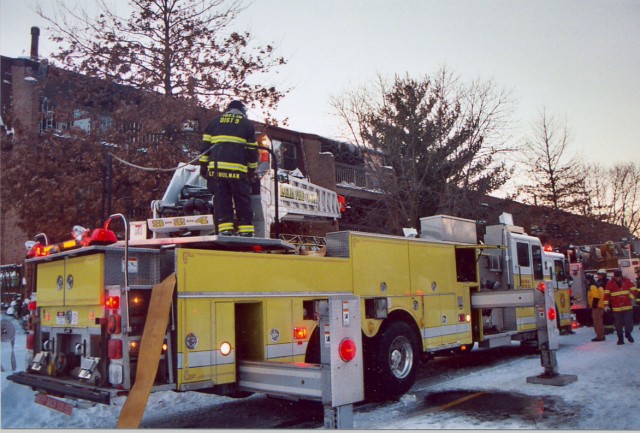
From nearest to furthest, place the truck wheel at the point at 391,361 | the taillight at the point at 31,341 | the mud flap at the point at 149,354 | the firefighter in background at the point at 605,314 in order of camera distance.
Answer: the mud flap at the point at 149,354
the taillight at the point at 31,341
the truck wheel at the point at 391,361
the firefighter in background at the point at 605,314

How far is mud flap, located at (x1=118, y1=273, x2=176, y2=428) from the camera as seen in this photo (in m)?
4.89

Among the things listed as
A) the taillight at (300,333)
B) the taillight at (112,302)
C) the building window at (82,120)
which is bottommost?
the taillight at (300,333)

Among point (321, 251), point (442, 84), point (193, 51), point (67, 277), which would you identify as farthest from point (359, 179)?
point (67, 277)

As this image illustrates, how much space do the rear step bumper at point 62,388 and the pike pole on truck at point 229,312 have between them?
13 mm

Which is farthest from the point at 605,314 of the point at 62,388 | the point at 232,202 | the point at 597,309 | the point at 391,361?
the point at 62,388

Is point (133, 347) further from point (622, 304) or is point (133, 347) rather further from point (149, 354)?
point (622, 304)

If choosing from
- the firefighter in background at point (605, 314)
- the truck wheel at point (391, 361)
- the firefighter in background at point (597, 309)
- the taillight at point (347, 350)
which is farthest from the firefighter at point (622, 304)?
the taillight at point (347, 350)

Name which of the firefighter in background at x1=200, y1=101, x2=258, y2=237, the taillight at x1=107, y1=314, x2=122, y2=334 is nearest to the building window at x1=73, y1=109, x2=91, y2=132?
the firefighter in background at x1=200, y1=101, x2=258, y2=237

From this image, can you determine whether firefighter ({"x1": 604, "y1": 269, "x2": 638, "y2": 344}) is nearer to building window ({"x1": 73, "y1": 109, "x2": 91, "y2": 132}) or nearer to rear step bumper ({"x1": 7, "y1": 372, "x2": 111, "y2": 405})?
rear step bumper ({"x1": 7, "y1": 372, "x2": 111, "y2": 405})

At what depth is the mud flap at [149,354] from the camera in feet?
16.0

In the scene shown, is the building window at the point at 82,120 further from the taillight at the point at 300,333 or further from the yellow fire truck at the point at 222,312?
the taillight at the point at 300,333

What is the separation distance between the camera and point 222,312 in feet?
18.5

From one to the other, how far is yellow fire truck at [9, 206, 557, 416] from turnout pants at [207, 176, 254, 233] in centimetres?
33

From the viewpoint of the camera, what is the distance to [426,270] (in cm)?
834
